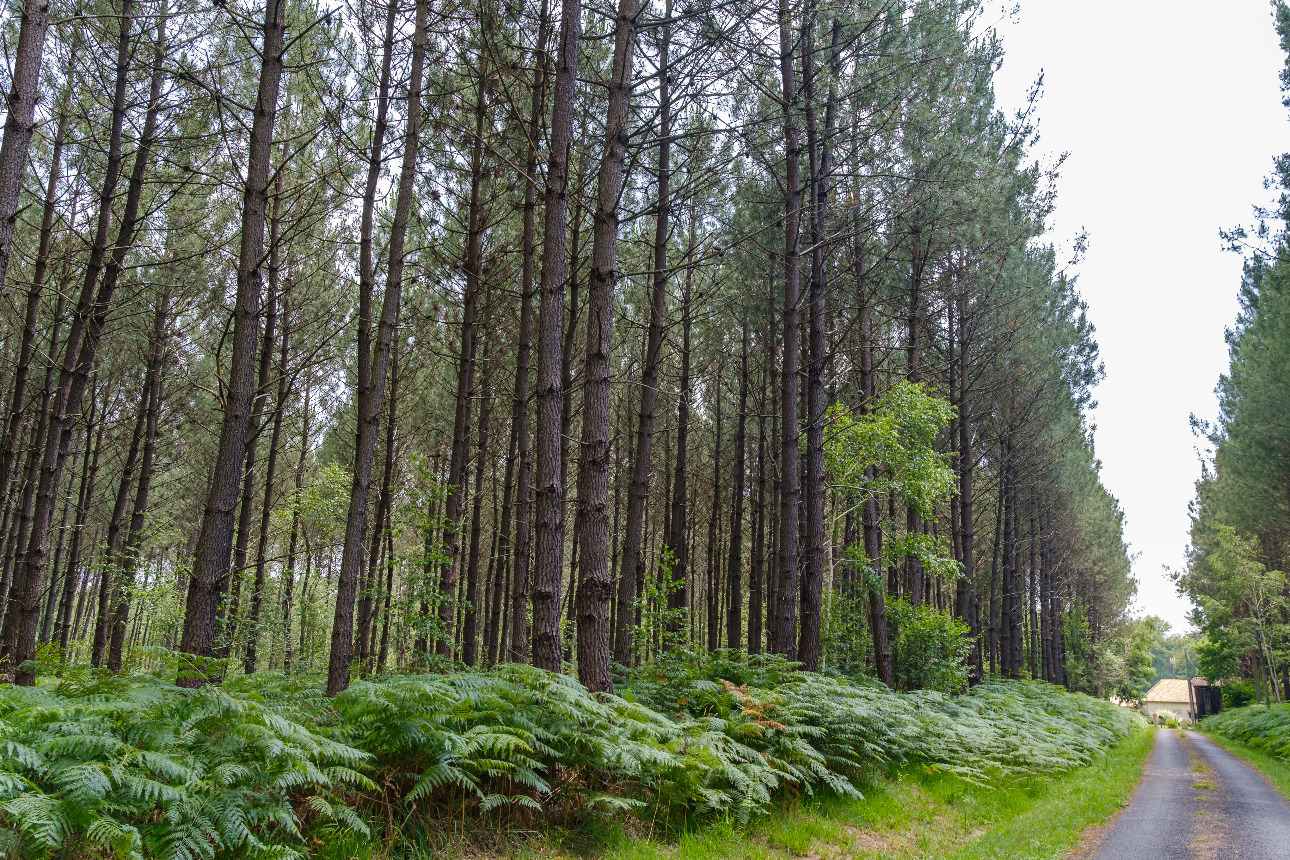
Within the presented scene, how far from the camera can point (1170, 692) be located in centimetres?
7769

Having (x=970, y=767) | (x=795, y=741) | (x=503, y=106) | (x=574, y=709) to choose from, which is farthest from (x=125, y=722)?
(x=970, y=767)

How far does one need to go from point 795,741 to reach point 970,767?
352 cm

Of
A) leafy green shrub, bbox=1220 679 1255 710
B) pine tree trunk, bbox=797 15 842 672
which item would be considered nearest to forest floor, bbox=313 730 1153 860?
pine tree trunk, bbox=797 15 842 672

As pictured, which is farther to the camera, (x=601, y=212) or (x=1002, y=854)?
(x=601, y=212)

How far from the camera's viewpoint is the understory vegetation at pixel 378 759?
121 inches

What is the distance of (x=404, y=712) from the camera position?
4.32m

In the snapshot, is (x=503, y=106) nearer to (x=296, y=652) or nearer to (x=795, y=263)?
(x=795, y=263)

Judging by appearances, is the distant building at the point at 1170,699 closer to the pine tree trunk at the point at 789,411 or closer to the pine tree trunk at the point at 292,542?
the pine tree trunk at the point at 789,411

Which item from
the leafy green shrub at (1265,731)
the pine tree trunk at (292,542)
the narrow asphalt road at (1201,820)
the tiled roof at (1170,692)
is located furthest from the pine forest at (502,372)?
the tiled roof at (1170,692)

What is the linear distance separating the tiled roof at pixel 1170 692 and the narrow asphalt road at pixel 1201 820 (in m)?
77.9

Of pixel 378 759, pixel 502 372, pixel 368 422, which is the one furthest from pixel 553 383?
pixel 502 372

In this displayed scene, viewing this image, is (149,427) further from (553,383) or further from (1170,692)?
(1170,692)

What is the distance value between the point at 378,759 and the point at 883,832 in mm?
4399

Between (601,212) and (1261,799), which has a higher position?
(601,212)
